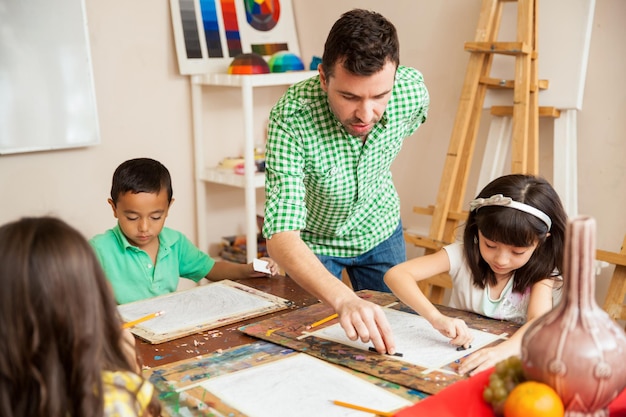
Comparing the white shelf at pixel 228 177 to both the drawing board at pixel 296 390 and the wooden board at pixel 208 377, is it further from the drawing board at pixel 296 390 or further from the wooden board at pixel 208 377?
the drawing board at pixel 296 390

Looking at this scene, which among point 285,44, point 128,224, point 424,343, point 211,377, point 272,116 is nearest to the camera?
point 211,377

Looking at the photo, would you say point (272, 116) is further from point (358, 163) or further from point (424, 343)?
point (424, 343)

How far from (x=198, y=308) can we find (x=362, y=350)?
504 mm

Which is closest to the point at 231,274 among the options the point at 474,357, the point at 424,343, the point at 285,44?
the point at 424,343

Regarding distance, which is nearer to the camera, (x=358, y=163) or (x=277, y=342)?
(x=277, y=342)

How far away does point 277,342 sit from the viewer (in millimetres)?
1607

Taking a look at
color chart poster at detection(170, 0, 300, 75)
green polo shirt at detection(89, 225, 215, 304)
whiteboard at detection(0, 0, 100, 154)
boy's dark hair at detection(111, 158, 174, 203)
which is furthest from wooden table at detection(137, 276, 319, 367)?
color chart poster at detection(170, 0, 300, 75)

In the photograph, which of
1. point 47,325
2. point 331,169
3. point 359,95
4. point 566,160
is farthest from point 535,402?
point 566,160

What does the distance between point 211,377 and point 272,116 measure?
2.66ft

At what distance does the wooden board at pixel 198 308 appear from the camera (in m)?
1.72

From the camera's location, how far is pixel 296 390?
1360mm

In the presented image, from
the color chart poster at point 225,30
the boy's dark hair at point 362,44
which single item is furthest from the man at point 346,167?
the color chart poster at point 225,30

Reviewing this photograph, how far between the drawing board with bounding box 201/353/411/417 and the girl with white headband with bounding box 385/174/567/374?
35 cm

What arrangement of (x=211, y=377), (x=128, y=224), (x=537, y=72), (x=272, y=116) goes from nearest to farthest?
(x=211, y=377), (x=272, y=116), (x=128, y=224), (x=537, y=72)
